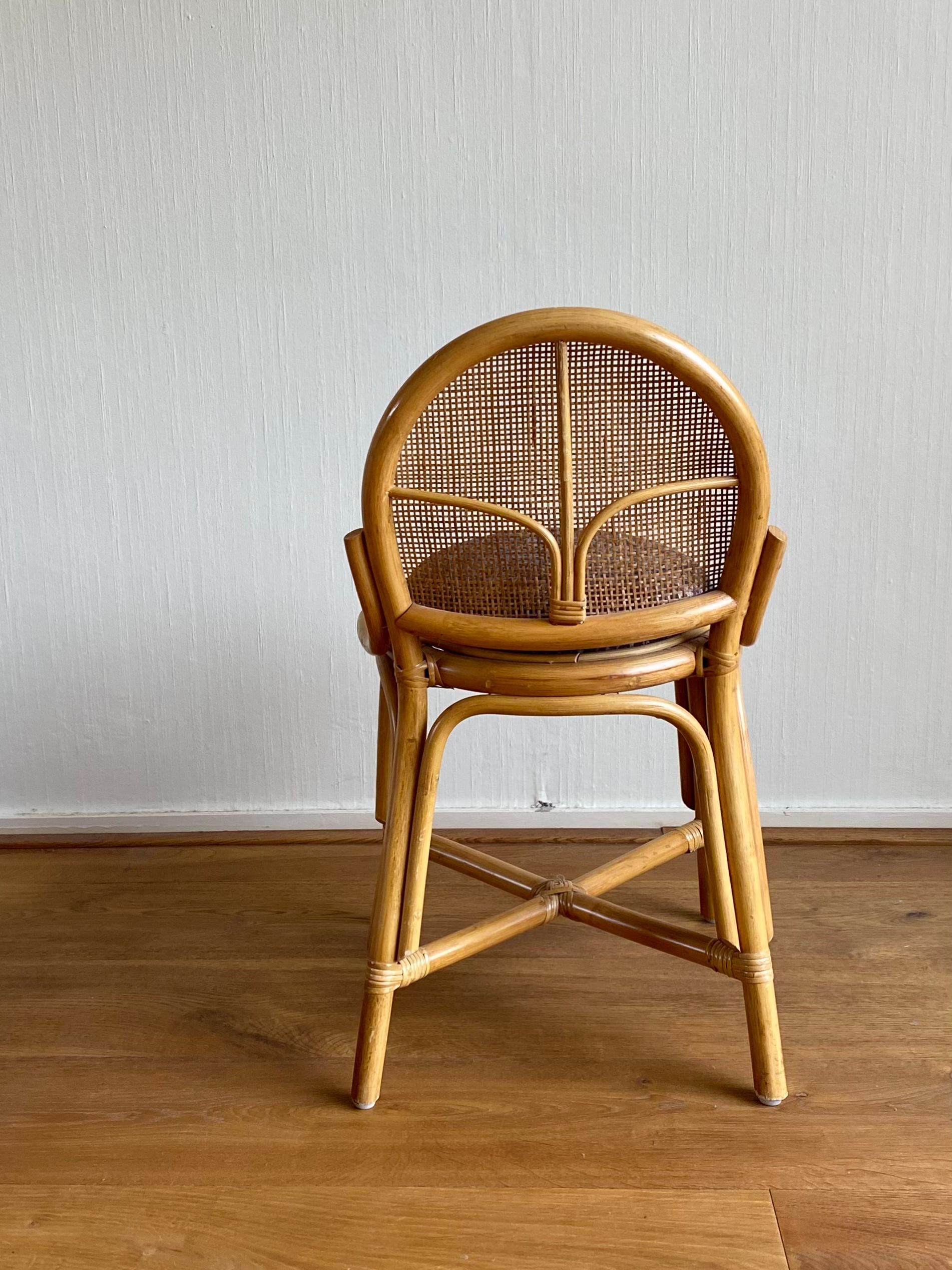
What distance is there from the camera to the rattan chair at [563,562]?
1055mm

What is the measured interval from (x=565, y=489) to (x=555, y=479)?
2 centimetres

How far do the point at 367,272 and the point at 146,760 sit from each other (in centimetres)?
90

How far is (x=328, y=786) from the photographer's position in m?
1.92

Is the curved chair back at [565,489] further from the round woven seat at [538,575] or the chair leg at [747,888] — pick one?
the chair leg at [747,888]

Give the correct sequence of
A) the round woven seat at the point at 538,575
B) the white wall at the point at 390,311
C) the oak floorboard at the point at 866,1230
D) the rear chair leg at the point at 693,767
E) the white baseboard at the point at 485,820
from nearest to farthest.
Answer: the oak floorboard at the point at 866,1230, the round woven seat at the point at 538,575, the rear chair leg at the point at 693,767, the white wall at the point at 390,311, the white baseboard at the point at 485,820

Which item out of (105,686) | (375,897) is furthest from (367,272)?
(375,897)

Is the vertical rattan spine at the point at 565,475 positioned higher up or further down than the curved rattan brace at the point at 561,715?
higher up

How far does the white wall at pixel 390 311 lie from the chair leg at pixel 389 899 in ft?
2.30

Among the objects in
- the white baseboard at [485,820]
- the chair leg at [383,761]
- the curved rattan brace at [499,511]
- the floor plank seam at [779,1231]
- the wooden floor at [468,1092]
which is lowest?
the white baseboard at [485,820]

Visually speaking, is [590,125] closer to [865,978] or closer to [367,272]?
[367,272]

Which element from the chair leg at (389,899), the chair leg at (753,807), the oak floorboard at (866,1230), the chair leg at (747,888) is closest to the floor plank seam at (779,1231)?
the oak floorboard at (866,1230)

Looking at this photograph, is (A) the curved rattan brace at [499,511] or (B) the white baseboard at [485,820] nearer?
(A) the curved rattan brace at [499,511]

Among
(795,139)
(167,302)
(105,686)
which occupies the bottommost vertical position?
(105,686)

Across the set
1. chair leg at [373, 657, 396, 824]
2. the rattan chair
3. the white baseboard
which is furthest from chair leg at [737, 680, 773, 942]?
the white baseboard
